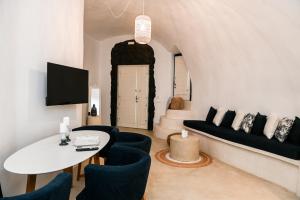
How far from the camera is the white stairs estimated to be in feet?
20.1

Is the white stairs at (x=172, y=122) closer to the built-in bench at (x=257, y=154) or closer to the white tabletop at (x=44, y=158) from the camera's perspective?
the built-in bench at (x=257, y=154)

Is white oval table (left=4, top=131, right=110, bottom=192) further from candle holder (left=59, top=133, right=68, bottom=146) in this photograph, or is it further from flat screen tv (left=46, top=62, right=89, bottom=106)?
flat screen tv (left=46, top=62, right=89, bottom=106)

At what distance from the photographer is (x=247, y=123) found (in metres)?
4.23

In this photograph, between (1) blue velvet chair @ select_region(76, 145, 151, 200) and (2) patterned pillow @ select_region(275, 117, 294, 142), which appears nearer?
(1) blue velvet chair @ select_region(76, 145, 151, 200)

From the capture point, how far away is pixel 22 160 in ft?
6.20

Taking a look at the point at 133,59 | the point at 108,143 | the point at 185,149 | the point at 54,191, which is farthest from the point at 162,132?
the point at 54,191

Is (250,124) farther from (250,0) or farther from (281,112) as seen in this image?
(250,0)

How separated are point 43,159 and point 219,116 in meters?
3.99

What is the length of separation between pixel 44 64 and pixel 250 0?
310 cm

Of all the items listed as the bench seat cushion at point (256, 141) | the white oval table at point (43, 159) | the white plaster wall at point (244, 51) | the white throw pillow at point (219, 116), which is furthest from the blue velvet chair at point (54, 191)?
the white throw pillow at point (219, 116)

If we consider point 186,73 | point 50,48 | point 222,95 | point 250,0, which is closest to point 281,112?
point 222,95

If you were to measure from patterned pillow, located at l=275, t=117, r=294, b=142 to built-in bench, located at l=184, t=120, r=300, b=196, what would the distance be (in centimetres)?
10

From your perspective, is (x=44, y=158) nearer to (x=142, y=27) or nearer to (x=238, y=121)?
(x=142, y=27)

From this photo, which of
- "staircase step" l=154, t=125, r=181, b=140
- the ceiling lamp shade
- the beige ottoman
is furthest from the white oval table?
"staircase step" l=154, t=125, r=181, b=140
